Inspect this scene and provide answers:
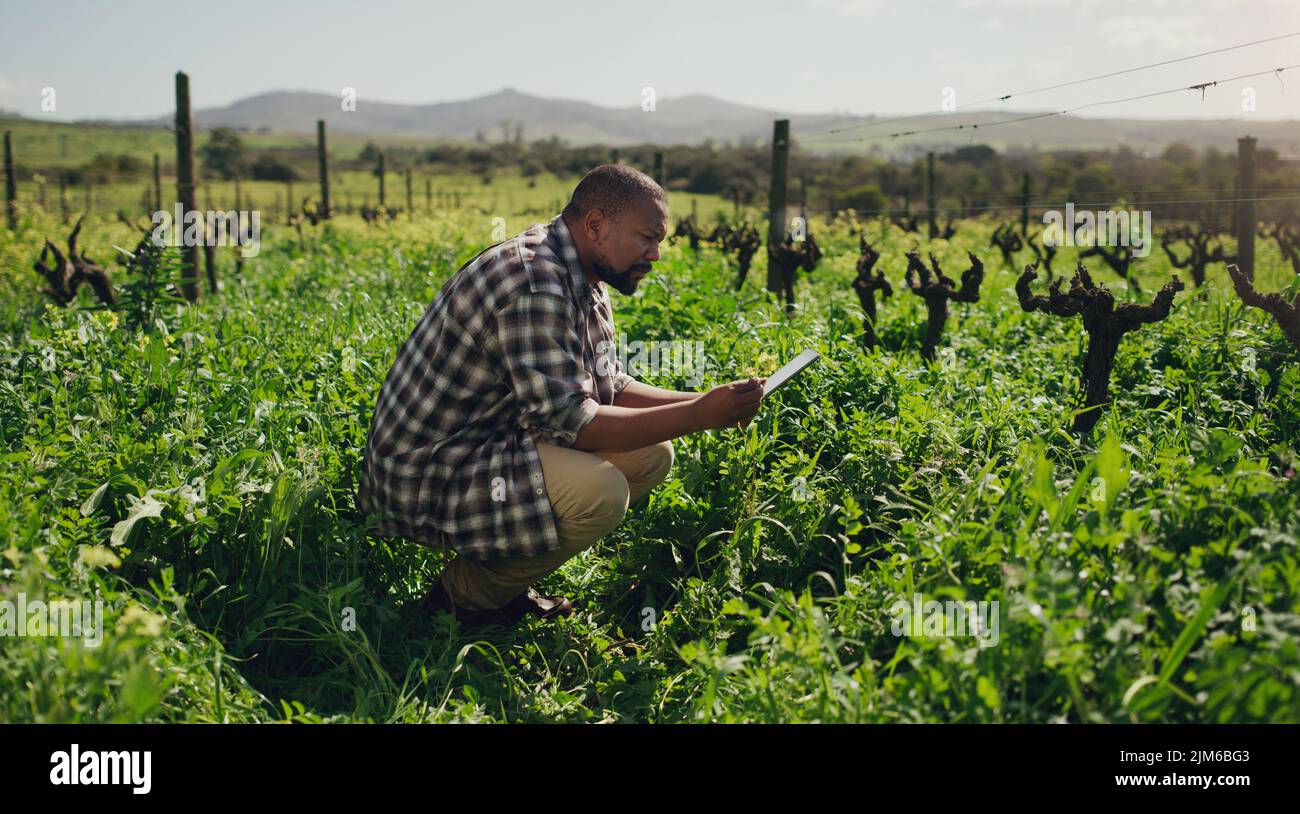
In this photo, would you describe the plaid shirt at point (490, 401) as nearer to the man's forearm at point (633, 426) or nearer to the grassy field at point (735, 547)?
the man's forearm at point (633, 426)

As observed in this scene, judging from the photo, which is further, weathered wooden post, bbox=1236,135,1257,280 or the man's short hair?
weathered wooden post, bbox=1236,135,1257,280

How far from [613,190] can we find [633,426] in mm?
842

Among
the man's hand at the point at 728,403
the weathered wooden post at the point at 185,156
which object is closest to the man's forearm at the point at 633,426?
the man's hand at the point at 728,403

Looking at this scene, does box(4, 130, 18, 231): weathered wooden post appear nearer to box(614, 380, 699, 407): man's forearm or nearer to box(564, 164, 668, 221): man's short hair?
box(614, 380, 699, 407): man's forearm

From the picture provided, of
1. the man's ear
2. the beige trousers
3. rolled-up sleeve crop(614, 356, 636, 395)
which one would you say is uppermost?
the man's ear

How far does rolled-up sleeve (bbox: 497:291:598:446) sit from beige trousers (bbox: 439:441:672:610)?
19 centimetres

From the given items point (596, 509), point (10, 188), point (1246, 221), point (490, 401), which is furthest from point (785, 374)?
point (10, 188)

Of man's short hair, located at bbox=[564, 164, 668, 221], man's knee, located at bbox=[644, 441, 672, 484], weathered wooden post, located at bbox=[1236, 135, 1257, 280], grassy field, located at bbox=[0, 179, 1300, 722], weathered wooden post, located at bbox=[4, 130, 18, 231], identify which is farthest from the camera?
weathered wooden post, located at bbox=[4, 130, 18, 231]

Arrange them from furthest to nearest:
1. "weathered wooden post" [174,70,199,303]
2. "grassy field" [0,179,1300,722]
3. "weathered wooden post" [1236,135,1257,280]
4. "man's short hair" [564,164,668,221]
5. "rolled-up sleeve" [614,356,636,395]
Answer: "weathered wooden post" [1236,135,1257,280], "weathered wooden post" [174,70,199,303], "rolled-up sleeve" [614,356,636,395], "man's short hair" [564,164,668,221], "grassy field" [0,179,1300,722]

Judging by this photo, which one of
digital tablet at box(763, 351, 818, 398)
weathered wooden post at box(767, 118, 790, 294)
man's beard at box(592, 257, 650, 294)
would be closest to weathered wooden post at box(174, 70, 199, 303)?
weathered wooden post at box(767, 118, 790, 294)

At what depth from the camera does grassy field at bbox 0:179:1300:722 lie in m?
2.30

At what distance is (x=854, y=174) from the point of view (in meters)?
A: 52.7

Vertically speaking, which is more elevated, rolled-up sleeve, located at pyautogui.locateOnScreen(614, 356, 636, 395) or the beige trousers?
rolled-up sleeve, located at pyautogui.locateOnScreen(614, 356, 636, 395)
